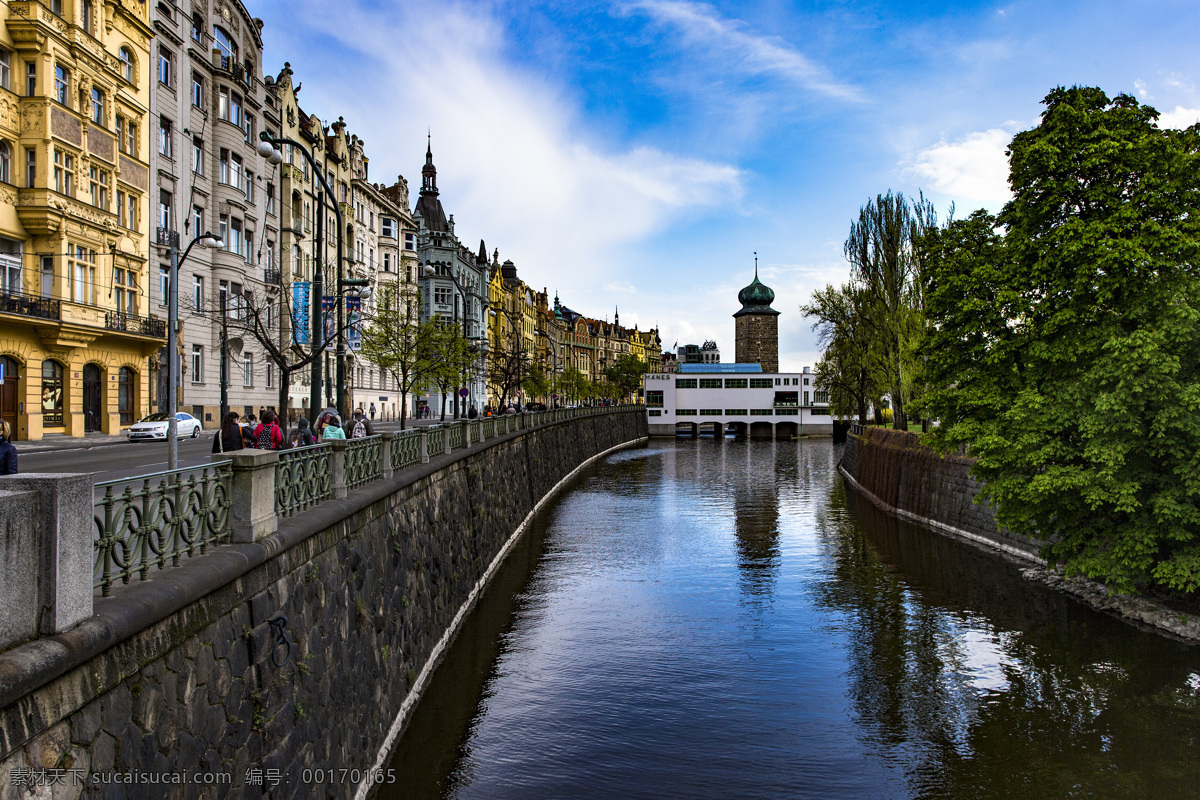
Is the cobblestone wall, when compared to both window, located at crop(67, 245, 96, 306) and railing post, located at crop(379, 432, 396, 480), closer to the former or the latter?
railing post, located at crop(379, 432, 396, 480)

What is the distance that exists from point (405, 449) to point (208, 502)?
9.21 meters

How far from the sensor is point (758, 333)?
14238 cm

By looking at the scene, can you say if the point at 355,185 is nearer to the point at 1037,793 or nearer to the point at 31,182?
the point at 31,182

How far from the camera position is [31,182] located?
2856cm

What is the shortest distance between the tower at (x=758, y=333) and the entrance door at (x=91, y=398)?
4628 inches

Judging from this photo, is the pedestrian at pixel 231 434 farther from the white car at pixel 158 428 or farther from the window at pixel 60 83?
the window at pixel 60 83

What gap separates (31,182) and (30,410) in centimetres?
819

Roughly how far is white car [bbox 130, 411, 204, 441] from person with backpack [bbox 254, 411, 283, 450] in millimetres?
16440

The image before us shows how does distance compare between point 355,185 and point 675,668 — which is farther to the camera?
point 355,185

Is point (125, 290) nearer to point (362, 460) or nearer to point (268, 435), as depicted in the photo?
point (268, 435)

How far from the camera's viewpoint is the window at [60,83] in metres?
28.8

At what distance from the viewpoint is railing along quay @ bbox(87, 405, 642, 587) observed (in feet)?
17.6

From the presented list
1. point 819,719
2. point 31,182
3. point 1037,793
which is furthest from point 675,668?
point 31,182

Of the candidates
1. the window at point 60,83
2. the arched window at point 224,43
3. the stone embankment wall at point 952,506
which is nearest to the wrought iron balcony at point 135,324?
the window at point 60,83
